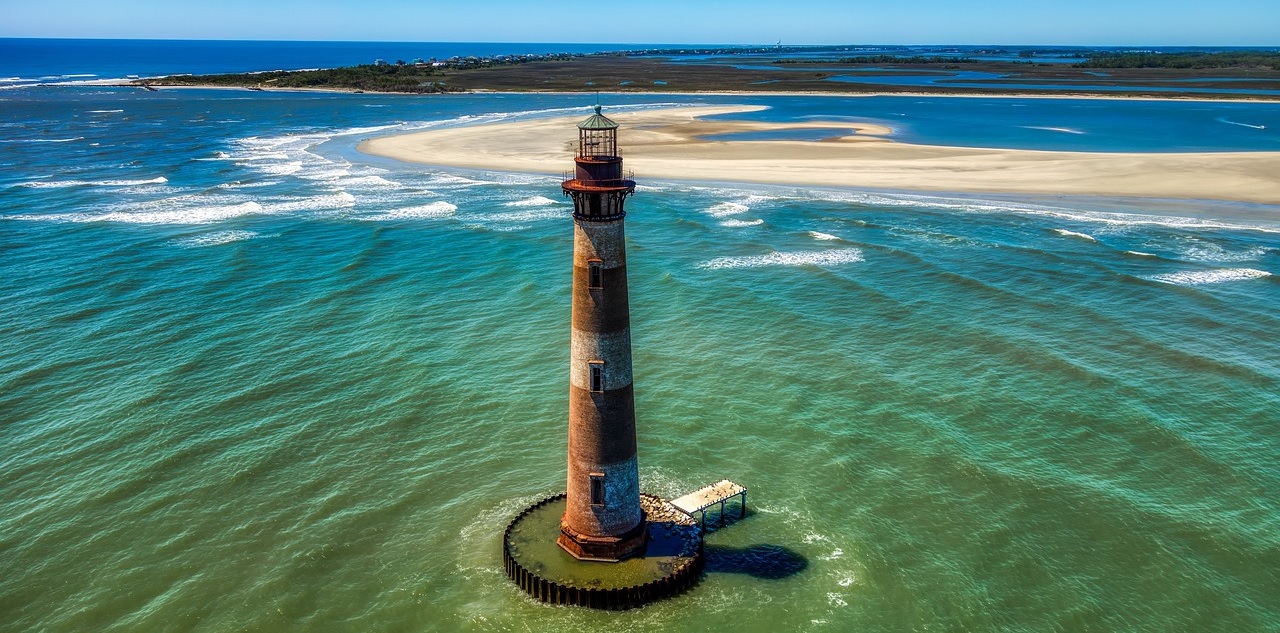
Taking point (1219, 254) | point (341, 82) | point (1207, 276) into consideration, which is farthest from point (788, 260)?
point (341, 82)

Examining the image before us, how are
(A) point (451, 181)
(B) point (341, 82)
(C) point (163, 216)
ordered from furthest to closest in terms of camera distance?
(B) point (341, 82) < (A) point (451, 181) < (C) point (163, 216)

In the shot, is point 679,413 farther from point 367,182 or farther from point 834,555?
point 367,182

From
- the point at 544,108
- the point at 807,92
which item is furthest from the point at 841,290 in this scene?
the point at 807,92

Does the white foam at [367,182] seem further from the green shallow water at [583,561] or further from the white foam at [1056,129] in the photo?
the white foam at [1056,129]

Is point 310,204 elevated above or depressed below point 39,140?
below

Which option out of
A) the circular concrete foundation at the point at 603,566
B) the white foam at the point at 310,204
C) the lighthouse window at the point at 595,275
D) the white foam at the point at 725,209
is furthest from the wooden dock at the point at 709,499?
the white foam at the point at 310,204

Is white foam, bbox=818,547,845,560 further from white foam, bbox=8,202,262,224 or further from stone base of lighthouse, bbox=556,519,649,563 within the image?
white foam, bbox=8,202,262,224
